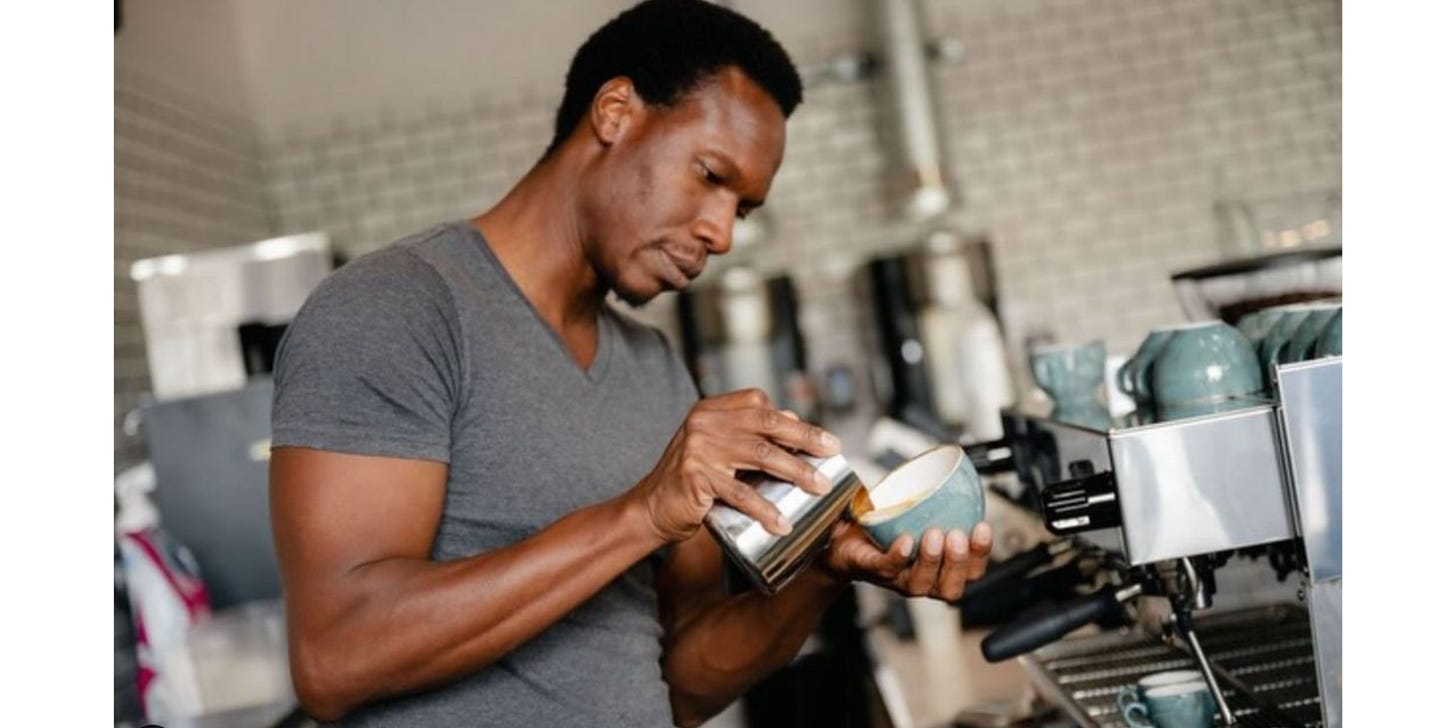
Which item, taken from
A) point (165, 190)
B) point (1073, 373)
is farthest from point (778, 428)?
point (165, 190)

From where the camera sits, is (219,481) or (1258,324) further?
(219,481)

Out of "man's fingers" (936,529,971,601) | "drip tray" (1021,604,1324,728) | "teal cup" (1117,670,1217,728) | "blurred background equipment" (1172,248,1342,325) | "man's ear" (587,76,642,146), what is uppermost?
"man's ear" (587,76,642,146)

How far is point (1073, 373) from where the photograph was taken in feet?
4.84

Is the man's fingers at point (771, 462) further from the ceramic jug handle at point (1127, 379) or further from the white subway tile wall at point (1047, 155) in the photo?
the white subway tile wall at point (1047, 155)

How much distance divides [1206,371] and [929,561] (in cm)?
27

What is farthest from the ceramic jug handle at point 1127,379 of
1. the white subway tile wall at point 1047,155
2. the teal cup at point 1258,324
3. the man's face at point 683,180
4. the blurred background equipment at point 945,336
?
→ the white subway tile wall at point 1047,155

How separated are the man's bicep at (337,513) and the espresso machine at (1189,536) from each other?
469 mm

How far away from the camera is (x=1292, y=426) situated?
0.94 m

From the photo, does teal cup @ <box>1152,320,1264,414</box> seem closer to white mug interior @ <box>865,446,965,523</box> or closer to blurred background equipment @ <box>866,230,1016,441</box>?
white mug interior @ <box>865,446,965,523</box>

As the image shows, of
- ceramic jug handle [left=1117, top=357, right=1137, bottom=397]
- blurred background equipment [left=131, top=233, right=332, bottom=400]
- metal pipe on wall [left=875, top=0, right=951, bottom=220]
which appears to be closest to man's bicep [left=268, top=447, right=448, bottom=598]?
ceramic jug handle [left=1117, top=357, right=1137, bottom=397]

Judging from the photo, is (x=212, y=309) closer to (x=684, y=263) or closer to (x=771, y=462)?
(x=684, y=263)

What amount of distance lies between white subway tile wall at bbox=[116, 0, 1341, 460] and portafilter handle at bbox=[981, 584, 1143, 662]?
3.48 metres

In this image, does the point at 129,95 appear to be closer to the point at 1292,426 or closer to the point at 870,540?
the point at 870,540

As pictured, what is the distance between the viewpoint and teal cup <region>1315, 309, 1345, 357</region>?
0.98m
